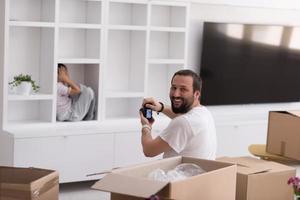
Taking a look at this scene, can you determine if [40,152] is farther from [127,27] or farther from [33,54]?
[127,27]

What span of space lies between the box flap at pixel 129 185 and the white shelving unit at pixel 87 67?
9.59ft

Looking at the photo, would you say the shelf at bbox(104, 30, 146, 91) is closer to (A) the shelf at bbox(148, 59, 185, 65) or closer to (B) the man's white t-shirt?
(A) the shelf at bbox(148, 59, 185, 65)

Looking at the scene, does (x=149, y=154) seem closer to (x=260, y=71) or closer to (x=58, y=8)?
(x=58, y=8)

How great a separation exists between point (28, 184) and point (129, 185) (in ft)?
1.16

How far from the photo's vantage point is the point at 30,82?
5500 millimetres

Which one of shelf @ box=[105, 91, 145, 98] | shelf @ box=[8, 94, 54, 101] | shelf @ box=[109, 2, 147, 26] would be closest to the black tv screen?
shelf @ box=[109, 2, 147, 26]

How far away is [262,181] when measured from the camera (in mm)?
3182

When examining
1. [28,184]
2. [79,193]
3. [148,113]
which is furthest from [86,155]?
[28,184]

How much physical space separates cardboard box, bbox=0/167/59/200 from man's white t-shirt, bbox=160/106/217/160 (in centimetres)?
88

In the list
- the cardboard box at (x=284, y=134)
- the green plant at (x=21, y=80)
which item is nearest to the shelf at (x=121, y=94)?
the green plant at (x=21, y=80)

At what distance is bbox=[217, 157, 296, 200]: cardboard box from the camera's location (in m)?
3.12

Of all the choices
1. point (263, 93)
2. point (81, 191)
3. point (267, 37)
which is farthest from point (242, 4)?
point (81, 191)

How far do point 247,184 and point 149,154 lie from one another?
0.52 meters

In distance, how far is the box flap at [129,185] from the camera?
2205mm
